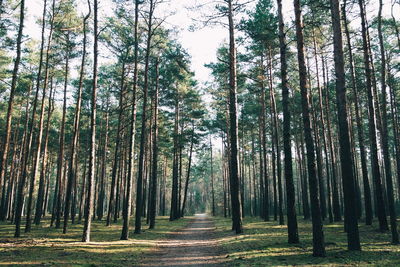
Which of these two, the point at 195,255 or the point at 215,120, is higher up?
the point at 215,120

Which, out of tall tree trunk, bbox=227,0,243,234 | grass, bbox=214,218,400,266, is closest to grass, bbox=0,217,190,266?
grass, bbox=214,218,400,266

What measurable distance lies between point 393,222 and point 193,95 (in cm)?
2194

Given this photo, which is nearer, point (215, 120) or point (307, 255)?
point (307, 255)

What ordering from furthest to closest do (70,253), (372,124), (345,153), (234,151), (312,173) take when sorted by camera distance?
(234,151) < (372,124) < (70,253) < (345,153) < (312,173)

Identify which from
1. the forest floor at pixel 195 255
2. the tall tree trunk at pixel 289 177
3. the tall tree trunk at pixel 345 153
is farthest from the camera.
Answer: the tall tree trunk at pixel 289 177

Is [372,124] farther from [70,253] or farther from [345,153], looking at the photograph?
[70,253]

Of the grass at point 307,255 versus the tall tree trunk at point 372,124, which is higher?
the tall tree trunk at point 372,124

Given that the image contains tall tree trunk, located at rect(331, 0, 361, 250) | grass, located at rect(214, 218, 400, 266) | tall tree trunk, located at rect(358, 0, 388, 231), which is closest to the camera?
grass, located at rect(214, 218, 400, 266)

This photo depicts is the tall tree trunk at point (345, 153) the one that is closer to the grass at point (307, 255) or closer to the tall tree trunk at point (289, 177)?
the grass at point (307, 255)

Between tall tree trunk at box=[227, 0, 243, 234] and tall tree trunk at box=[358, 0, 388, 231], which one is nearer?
tall tree trunk at box=[358, 0, 388, 231]

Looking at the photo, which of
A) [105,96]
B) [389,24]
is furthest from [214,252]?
[105,96]

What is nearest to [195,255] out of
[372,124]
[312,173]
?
[312,173]

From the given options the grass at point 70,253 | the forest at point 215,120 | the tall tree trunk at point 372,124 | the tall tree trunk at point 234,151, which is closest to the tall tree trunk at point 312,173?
the forest at point 215,120

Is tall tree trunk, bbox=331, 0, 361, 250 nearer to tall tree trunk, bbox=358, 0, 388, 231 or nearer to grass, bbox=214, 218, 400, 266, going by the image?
grass, bbox=214, 218, 400, 266
